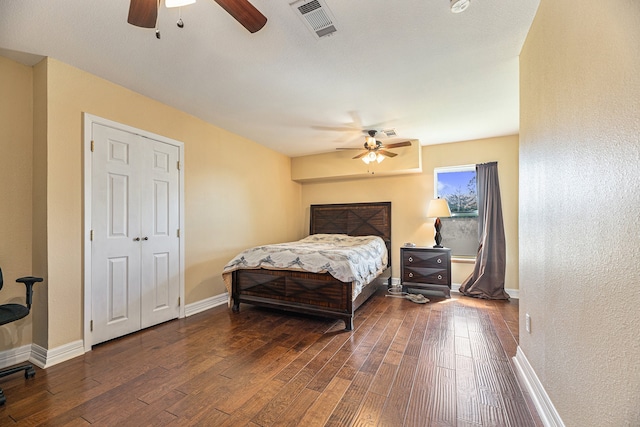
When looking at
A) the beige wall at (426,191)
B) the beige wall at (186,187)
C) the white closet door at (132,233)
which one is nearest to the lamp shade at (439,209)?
the beige wall at (426,191)

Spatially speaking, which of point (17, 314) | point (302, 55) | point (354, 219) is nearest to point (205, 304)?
point (17, 314)

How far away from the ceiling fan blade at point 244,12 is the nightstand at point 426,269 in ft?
12.9

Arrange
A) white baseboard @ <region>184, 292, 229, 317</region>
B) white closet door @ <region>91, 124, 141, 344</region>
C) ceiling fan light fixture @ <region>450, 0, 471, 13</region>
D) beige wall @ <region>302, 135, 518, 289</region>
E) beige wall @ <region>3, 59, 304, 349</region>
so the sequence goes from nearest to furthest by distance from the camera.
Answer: ceiling fan light fixture @ <region>450, 0, 471, 13</region>
beige wall @ <region>3, 59, 304, 349</region>
white closet door @ <region>91, 124, 141, 344</region>
white baseboard @ <region>184, 292, 229, 317</region>
beige wall @ <region>302, 135, 518, 289</region>

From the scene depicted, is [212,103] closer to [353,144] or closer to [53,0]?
[53,0]

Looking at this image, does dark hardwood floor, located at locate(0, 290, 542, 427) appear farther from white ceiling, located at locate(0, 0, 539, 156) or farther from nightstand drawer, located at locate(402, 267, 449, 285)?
white ceiling, located at locate(0, 0, 539, 156)

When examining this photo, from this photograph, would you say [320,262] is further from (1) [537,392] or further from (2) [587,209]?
(2) [587,209]

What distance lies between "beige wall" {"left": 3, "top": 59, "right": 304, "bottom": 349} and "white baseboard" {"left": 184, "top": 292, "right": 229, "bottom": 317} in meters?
0.07

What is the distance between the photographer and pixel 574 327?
1.28 meters

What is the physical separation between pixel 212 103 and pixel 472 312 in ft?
13.8

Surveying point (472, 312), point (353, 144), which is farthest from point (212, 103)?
point (472, 312)

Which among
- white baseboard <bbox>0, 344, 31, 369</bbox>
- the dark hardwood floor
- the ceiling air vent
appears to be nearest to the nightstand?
the dark hardwood floor

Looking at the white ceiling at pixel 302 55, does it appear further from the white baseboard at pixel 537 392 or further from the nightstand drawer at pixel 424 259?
the white baseboard at pixel 537 392

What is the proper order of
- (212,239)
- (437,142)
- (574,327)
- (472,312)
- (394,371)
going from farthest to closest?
1. (437,142)
2. (212,239)
3. (472,312)
4. (394,371)
5. (574,327)

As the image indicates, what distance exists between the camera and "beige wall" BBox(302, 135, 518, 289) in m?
4.38
